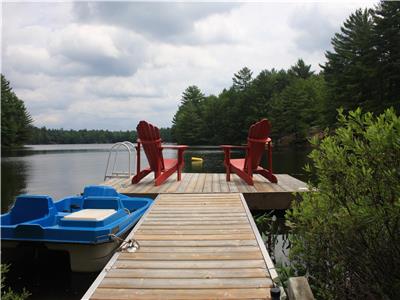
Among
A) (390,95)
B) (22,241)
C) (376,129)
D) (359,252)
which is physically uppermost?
(390,95)

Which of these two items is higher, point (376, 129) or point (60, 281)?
Answer: point (376, 129)

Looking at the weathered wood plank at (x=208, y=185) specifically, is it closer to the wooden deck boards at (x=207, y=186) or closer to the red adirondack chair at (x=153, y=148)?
the wooden deck boards at (x=207, y=186)

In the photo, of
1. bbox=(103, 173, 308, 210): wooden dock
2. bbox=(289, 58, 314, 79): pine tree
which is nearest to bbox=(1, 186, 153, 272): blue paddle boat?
bbox=(103, 173, 308, 210): wooden dock

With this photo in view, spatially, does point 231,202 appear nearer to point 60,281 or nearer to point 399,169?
point 60,281

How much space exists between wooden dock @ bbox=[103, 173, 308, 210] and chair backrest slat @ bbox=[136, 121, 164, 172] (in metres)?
0.64

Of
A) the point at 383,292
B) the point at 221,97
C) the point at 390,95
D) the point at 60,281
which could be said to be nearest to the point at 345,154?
the point at 383,292

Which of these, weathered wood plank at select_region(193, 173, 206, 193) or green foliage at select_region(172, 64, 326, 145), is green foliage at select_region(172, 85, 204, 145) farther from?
weathered wood plank at select_region(193, 173, 206, 193)

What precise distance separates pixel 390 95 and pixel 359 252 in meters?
25.6

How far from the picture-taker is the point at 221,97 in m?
67.6

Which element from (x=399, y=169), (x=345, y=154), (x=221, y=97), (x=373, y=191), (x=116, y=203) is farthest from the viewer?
(x=221, y=97)

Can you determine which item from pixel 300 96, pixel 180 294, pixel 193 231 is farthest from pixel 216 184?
pixel 300 96

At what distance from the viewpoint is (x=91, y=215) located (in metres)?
4.78

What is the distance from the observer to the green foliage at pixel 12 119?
50375 millimetres

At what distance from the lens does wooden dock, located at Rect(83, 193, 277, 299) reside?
9.28ft
